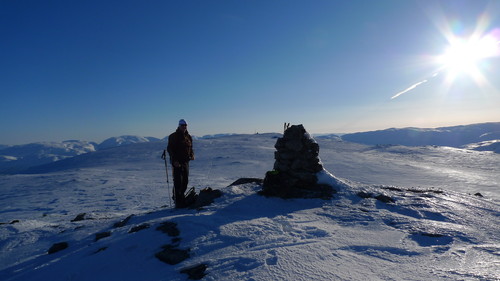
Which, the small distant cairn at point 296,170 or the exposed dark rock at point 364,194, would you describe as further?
the small distant cairn at point 296,170

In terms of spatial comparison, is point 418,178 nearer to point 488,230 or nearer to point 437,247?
point 488,230

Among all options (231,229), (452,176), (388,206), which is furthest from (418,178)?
(231,229)

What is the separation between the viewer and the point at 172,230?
666 centimetres

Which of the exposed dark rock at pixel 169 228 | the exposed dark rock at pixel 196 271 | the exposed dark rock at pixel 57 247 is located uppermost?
the exposed dark rock at pixel 169 228

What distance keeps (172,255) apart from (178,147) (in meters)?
5.33

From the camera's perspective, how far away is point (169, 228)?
677 centimetres

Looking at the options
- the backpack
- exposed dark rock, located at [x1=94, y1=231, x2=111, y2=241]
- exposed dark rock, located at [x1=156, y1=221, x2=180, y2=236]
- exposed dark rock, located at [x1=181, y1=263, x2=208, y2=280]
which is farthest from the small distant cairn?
exposed dark rock, located at [x1=181, y1=263, x2=208, y2=280]

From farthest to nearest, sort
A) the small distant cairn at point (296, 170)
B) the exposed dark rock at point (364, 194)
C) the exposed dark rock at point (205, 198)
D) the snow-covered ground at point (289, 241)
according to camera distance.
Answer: the small distant cairn at point (296, 170) → the exposed dark rock at point (364, 194) → the exposed dark rock at point (205, 198) → the snow-covered ground at point (289, 241)

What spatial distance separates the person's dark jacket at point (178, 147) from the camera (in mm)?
10094

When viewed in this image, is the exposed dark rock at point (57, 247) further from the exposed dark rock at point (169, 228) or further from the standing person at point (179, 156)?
the standing person at point (179, 156)

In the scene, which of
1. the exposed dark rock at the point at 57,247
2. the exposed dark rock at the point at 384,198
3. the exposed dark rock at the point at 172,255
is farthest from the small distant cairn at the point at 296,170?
the exposed dark rock at the point at 57,247

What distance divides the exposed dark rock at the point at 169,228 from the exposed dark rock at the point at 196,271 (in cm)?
169

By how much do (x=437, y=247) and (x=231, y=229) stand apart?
182 inches

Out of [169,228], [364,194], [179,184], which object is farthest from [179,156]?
[364,194]
